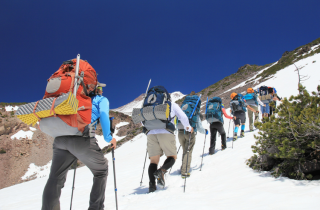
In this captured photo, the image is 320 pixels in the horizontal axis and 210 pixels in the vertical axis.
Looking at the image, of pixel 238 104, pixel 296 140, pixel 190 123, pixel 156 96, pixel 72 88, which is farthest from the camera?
pixel 238 104

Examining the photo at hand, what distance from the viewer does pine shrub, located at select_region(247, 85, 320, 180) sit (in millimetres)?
2889

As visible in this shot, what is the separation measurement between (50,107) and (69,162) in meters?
0.88

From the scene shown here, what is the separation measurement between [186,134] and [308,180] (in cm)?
267

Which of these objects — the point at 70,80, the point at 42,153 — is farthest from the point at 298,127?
the point at 42,153

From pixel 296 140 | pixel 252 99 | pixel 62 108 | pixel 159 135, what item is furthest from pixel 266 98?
pixel 62 108

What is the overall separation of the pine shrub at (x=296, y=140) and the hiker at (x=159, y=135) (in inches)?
68.3

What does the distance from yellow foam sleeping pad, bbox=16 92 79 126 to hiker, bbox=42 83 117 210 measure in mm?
415

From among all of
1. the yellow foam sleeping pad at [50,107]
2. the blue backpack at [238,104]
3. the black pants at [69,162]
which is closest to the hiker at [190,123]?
the black pants at [69,162]

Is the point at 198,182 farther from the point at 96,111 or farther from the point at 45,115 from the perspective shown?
the point at 45,115

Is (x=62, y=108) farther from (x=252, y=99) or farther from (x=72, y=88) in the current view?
(x=252, y=99)

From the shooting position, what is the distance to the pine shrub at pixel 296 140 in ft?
9.48

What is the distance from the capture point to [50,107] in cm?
218

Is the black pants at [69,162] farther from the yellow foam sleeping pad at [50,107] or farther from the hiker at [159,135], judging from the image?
the hiker at [159,135]

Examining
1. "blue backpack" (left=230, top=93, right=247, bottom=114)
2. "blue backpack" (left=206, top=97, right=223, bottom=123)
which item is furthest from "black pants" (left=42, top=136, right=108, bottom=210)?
"blue backpack" (left=230, top=93, right=247, bottom=114)
